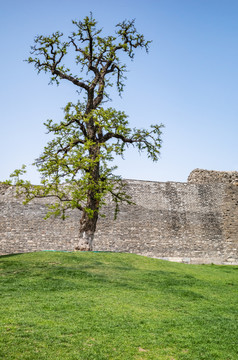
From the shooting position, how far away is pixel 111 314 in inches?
275

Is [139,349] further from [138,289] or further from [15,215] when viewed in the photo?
[15,215]

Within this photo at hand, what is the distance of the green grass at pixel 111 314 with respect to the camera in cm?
529

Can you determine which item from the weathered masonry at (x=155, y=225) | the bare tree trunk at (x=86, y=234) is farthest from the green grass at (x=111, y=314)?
the weathered masonry at (x=155, y=225)

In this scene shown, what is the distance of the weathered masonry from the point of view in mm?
20969

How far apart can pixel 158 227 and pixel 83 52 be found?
37.5 feet

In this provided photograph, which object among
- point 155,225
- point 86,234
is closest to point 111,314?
point 86,234

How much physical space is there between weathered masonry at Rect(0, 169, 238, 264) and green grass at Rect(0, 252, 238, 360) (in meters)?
8.62

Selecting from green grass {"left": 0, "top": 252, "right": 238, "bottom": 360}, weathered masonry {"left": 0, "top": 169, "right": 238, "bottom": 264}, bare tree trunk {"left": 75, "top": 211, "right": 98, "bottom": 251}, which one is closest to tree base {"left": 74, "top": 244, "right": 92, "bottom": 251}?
bare tree trunk {"left": 75, "top": 211, "right": 98, "bottom": 251}

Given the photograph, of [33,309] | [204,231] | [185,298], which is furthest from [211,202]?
[33,309]

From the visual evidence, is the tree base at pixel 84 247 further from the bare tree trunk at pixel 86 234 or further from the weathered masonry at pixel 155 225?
the weathered masonry at pixel 155 225

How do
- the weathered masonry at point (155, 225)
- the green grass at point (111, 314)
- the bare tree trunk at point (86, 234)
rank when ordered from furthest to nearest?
the weathered masonry at point (155, 225) → the bare tree trunk at point (86, 234) → the green grass at point (111, 314)

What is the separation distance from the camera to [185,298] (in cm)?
910

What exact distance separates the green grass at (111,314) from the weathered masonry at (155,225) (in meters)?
8.62

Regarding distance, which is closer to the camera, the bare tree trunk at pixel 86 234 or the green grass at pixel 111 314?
the green grass at pixel 111 314
